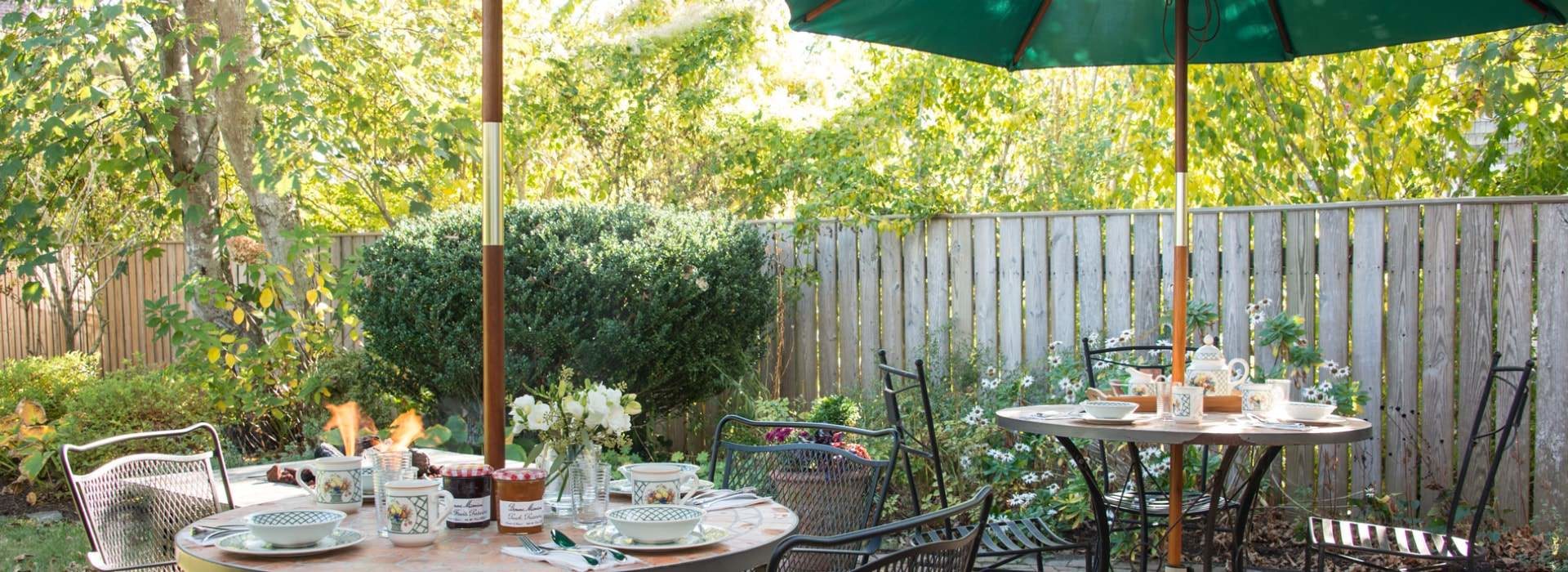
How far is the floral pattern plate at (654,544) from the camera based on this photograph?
207 cm

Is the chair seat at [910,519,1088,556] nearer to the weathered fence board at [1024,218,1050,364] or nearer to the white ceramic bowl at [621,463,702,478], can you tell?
the white ceramic bowl at [621,463,702,478]

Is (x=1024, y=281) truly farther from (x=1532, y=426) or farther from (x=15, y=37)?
(x=15, y=37)

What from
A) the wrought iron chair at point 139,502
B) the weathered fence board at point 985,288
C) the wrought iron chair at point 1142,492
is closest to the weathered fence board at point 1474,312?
the wrought iron chair at point 1142,492

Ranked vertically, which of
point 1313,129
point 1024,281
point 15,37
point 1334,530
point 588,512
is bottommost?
point 1334,530

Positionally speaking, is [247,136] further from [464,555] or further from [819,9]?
[464,555]

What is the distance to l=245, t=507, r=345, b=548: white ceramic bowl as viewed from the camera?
6.62ft

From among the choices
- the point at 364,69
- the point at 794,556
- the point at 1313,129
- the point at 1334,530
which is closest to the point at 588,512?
the point at 794,556

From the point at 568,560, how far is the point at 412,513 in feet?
1.01

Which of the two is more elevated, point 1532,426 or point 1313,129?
point 1313,129

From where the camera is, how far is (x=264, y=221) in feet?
22.6

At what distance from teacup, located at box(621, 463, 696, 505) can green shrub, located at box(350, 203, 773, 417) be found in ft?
10.8

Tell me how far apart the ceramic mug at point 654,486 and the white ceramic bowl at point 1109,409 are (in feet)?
4.55

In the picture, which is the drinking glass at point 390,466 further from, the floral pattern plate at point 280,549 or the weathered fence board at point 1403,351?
the weathered fence board at point 1403,351

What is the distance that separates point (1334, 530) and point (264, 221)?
5.74m
